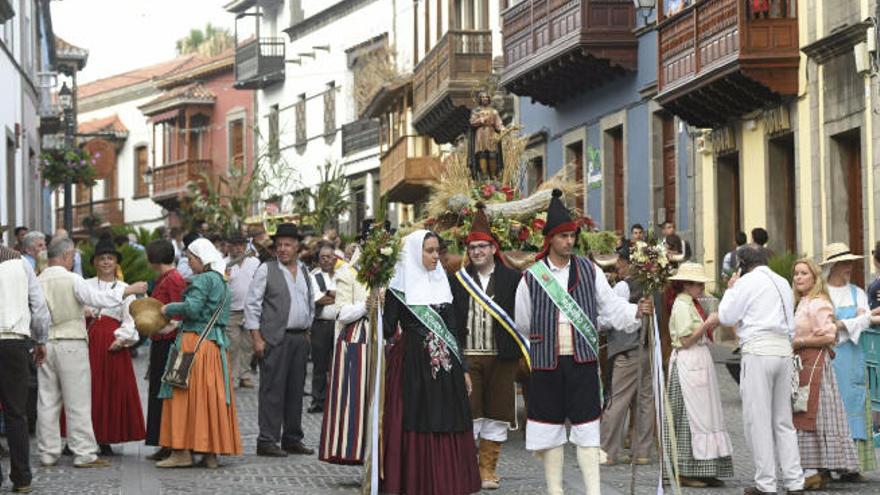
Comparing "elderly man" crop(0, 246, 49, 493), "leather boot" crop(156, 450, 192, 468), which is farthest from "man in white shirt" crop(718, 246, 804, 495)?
"elderly man" crop(0, 246, 49, 493)

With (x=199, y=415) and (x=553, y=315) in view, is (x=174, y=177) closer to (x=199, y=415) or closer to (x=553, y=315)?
(x=199, y=415)

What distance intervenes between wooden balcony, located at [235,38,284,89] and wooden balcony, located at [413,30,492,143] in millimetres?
18641

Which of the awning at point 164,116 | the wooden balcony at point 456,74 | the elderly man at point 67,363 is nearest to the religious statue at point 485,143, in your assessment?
the elderly man at point 67,363

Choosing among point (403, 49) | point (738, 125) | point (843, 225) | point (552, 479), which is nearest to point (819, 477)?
point (552, 479)

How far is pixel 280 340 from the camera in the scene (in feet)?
50.7

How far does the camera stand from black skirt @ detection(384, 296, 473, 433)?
1195 cm

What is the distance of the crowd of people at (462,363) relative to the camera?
11.6 meters

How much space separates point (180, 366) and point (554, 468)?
394cm

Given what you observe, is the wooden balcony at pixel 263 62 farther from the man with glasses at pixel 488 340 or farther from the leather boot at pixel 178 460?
the man with glasses at pixel 488 340

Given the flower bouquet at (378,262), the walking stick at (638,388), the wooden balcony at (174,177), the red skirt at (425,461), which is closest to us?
the red skirt at (425,461)

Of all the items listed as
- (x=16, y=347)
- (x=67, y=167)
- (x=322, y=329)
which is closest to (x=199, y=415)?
(x=16, y=347)

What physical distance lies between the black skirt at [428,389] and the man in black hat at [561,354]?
28.0 inches

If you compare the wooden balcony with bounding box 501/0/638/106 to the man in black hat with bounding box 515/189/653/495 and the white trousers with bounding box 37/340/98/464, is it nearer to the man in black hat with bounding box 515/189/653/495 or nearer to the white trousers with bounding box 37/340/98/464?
the white trousers with bounding box 37/340/98/464

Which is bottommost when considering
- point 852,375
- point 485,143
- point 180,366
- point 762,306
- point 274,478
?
point 274,478
